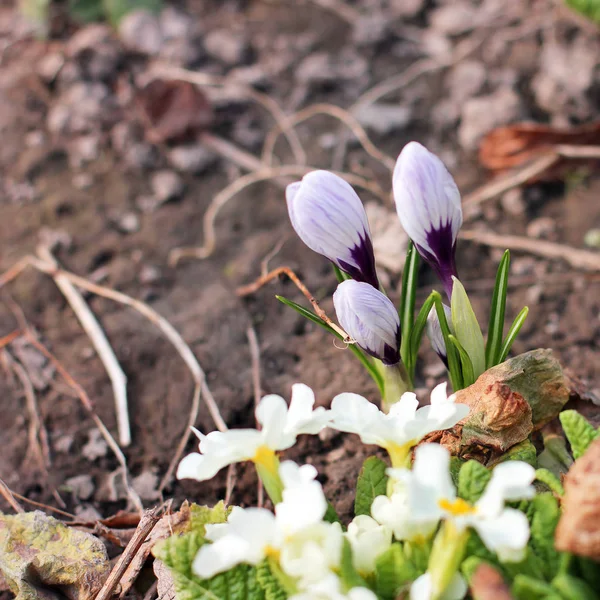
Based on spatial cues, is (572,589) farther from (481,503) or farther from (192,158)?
(192,158)

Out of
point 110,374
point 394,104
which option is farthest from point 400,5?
point 110,374

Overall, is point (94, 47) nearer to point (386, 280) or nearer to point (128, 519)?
point (386, 280)

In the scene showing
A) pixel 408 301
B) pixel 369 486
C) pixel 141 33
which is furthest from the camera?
pixel 141 33

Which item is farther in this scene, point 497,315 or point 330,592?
point 497,315

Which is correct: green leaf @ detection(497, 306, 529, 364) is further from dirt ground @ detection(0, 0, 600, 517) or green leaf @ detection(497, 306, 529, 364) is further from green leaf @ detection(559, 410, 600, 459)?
dirt ground @ detection(0, 0, 600, 517)

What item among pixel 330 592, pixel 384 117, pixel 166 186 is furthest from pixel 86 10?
pixel 330 592

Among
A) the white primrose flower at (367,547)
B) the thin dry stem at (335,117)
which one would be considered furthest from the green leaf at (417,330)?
the thin dry stem at (335,117)
